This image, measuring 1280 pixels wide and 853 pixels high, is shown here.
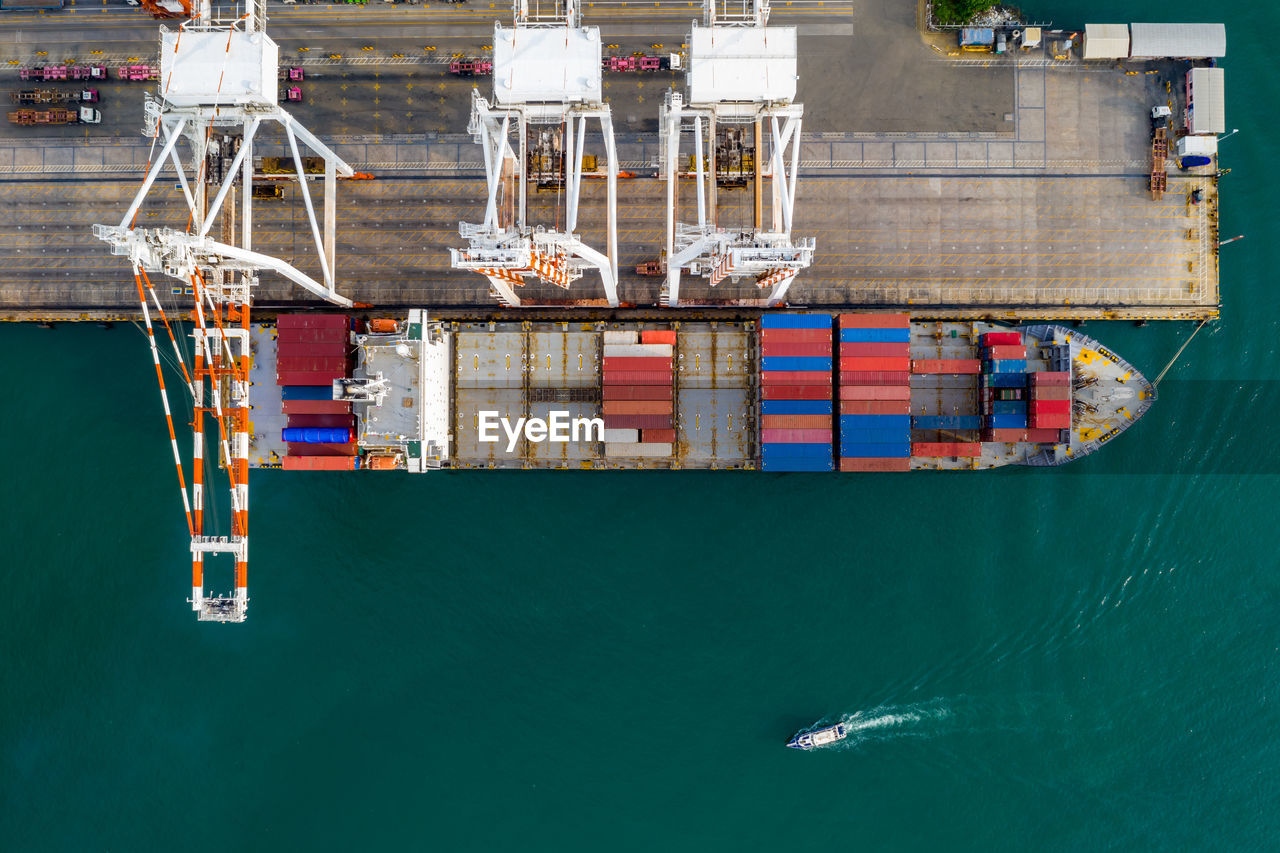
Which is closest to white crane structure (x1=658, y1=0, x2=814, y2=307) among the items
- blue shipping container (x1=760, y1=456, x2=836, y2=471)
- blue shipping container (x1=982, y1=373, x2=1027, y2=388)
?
blue shipping container (x1=760, y1=456, x2=836, y2=471)

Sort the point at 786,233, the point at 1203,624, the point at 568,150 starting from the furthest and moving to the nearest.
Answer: the point at 1203,624, the point at 568,150, the point at 786,233

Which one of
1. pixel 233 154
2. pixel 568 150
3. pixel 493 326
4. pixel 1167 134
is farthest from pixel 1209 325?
pixel 233 154

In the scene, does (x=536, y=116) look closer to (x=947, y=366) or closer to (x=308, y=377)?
(x=308, y=377)

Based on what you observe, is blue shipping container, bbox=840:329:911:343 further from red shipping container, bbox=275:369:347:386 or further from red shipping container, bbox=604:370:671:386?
red shipping container, bbox=275:369:347:386

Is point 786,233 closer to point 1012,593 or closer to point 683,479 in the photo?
point 683,479

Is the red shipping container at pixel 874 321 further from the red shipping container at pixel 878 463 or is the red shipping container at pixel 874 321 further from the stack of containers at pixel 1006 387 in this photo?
the red shipping container at pixel 878 463

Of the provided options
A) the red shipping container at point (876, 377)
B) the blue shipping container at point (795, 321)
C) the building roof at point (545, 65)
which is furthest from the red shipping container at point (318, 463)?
the red shipping container at point (876, 377)

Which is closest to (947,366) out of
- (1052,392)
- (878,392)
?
(878,392)
